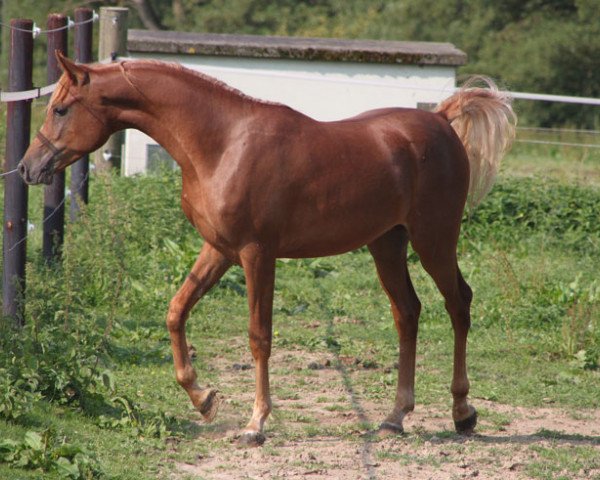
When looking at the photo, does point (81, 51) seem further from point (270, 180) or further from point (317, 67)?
point (317, 67)

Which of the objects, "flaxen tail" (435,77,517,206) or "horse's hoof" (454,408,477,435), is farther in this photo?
"flaxen tail" (435,77,517,206)

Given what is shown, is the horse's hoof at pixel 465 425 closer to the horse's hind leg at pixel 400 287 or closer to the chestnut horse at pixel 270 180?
the chestnut horse at pixel 270 180

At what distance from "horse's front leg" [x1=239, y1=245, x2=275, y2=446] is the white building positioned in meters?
7.22

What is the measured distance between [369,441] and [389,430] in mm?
178

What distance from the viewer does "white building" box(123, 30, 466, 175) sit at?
496 inches

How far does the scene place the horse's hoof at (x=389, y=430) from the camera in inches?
224

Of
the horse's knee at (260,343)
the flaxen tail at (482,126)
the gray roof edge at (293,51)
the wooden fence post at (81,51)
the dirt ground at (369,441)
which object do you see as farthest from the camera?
the gray roof edge at (293,51)

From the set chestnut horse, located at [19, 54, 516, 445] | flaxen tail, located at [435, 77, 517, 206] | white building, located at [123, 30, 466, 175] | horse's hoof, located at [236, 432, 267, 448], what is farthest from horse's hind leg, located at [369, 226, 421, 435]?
white building, located at [123, 30, 466, 175]

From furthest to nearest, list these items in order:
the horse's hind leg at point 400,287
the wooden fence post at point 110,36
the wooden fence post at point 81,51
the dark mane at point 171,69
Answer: the wooden fence post at point 110,36 < the wooden fence post at point 81,51 < the horse's hind leg at point 400,287 < the dark mane at point 171,69

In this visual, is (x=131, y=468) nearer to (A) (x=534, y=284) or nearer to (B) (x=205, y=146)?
(B) (x=205, y=146)

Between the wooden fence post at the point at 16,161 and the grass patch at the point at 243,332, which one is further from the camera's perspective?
the wooden fence post at the point at 16,161

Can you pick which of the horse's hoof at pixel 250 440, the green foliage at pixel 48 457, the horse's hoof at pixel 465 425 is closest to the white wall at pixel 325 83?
the horse's hoof at pixel 465 425

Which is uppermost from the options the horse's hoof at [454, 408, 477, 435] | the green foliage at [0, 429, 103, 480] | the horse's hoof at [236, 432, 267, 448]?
the green foliage at [0, 429, 103, 480]

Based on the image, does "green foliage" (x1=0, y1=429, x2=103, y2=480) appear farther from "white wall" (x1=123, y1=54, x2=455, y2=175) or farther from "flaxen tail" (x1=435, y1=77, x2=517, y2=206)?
"white wall" (x1=123, y1=54, x2=455, y2=175)
